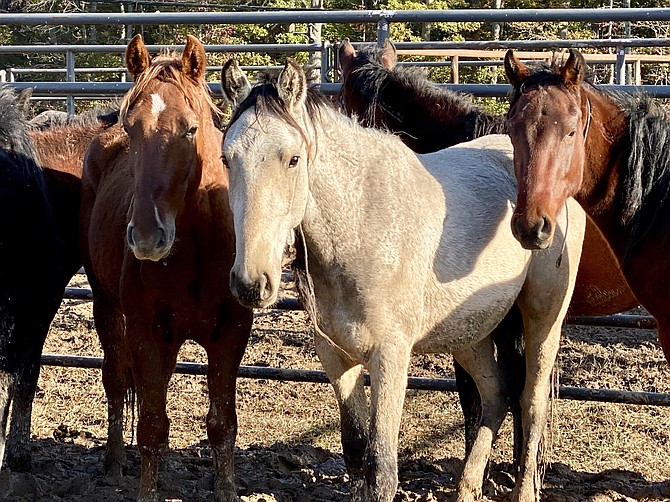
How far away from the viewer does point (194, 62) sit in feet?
11.2

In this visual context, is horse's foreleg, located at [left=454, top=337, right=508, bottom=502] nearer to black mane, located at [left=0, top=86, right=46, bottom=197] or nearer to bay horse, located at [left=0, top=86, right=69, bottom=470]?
bay horse, located at [left=0, top=86, right=69, bottom=470]

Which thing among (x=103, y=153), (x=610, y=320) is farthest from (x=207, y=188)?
(x=610, y=320)

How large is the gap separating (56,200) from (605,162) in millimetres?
2651

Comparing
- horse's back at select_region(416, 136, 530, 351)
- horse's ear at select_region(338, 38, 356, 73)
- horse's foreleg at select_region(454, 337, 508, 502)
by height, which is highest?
horse's ear at select_region(338, 38, 356, 73)

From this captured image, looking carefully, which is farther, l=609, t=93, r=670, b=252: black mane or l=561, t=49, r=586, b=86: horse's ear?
l=609, t=93, r=670, b=252: black mane

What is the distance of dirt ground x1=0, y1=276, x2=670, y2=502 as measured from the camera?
13.1ft

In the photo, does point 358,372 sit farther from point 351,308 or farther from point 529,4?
point 529,4

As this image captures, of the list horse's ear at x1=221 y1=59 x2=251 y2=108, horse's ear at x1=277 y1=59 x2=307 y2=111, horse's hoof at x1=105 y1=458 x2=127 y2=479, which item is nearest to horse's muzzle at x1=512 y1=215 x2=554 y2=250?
horse's ear at x1=277 y1=59 x2=307 y2=111

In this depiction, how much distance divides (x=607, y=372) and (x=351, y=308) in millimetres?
2782

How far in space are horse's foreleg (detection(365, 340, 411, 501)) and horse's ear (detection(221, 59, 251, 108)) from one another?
0.99m

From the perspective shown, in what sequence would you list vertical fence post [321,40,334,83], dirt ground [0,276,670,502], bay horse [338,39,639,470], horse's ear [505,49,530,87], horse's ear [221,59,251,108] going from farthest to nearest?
vertical fence post [321,40,334,83], bay horse [338,39,639,470], dirt ground [0,276,670,502], horse's ear [505,49,530,87], horse's ear [221,59,251,108]

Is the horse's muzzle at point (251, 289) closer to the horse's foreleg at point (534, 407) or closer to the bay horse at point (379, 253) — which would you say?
the bay horse at point (379, 253)

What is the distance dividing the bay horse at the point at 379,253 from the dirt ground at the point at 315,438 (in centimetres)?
56

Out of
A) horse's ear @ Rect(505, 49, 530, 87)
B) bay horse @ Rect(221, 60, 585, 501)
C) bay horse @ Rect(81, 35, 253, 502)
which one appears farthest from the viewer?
horse's ear @ Rect(505, 49, 530, 87)
